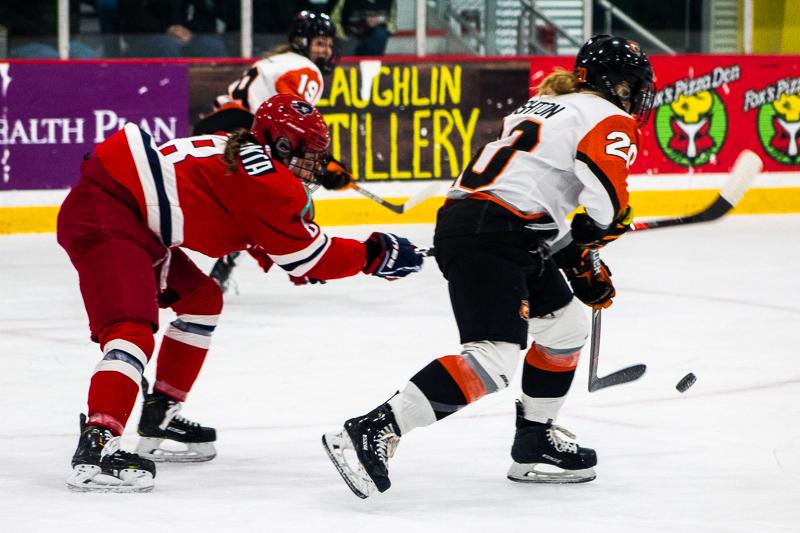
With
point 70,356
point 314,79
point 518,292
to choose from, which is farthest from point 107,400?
point 314,79

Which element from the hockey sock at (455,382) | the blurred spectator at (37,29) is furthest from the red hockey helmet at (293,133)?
the blurred spectator at (37,29)

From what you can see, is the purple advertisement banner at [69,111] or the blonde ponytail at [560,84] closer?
the blonde ponytail at [560,84]

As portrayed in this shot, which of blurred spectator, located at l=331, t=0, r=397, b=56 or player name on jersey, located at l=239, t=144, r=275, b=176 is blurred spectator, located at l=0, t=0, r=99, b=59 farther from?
player name on jersey, located at l=239, t=144, r=275, b=176

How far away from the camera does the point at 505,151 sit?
2842mm

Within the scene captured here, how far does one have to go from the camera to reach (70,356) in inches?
171

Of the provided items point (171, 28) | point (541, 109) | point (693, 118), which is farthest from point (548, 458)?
point (693, 118)

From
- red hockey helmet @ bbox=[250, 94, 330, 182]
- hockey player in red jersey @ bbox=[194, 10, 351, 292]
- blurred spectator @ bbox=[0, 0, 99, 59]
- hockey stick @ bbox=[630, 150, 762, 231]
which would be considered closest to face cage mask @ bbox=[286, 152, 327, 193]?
red hockey helmet @ bbox=[250, 94, 330, 182]

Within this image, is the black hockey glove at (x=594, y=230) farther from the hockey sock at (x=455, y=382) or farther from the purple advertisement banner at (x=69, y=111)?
the purple advertisement banner at (x=69, y=111)

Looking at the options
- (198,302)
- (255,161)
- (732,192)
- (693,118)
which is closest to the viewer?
(255,161)

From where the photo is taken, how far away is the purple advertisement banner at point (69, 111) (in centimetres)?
722

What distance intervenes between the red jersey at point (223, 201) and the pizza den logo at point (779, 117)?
20.0 feet

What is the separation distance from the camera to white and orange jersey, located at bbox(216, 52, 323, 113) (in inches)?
215

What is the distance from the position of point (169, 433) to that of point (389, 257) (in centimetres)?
66

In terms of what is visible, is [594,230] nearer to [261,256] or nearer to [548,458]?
[548,458]
